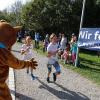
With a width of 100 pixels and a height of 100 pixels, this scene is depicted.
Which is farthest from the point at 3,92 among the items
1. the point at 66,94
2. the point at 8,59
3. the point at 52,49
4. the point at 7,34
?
the point at 52,49

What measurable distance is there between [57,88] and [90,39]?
6.86 metres

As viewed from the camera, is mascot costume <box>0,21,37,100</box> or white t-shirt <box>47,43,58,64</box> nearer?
mascot costume <box>0,21,37,100</box>

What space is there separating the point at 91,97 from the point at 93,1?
3031 centimetres

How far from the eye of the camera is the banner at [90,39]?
1816 centimetres

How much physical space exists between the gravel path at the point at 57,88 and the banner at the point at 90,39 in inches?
139

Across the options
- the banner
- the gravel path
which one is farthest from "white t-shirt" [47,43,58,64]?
the banner

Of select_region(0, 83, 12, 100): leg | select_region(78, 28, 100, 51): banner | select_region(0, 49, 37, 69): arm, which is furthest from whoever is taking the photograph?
select_region(78, 28, 100, 51): banner

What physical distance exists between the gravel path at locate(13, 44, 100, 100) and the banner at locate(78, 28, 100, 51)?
11.6 feet

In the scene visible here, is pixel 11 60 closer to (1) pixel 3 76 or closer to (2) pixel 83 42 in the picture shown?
(1) pixel 3 76

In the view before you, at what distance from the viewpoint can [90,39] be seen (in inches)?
731

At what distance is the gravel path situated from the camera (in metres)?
10.9

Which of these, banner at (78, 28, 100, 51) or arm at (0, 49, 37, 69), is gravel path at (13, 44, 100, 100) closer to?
banner at (78, 28, 100, 51)

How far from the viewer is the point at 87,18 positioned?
40.4 m

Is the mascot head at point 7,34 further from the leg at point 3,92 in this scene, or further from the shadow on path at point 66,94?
the shadow on path at point 66,94
